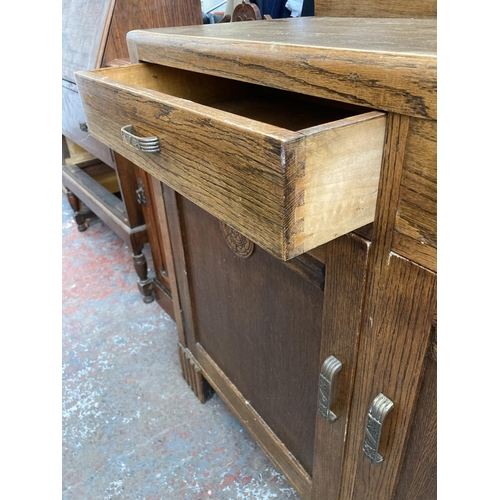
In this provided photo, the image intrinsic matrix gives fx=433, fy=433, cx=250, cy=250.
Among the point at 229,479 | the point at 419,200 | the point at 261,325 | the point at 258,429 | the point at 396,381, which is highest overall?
the point at 419,200

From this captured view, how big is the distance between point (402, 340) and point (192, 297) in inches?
22.1

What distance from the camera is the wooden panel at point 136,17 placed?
1.04 m

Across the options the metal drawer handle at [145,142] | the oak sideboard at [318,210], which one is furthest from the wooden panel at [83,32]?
the metal drawer handle at [145,142]

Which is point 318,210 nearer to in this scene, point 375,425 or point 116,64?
point 375,425

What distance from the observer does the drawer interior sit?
0.60 m

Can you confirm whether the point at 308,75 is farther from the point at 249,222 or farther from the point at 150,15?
the point at 150,15

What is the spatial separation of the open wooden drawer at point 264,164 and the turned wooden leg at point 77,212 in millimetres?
1497

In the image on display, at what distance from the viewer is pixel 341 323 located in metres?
0.49

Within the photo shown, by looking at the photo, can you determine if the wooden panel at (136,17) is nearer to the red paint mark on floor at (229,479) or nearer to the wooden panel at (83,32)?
the wooden panel at (83,32)

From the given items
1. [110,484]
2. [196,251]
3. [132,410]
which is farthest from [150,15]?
[110,484]

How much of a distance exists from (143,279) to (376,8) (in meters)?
1.04

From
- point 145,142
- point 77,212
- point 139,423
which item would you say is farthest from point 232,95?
point 77,212

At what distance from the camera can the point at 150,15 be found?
1.07 metres

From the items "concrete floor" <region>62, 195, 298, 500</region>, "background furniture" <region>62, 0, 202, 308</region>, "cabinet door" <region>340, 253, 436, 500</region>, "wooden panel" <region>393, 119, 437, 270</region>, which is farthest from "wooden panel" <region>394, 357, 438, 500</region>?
"background furniture" <region>62, 0, 202, 308</region>
